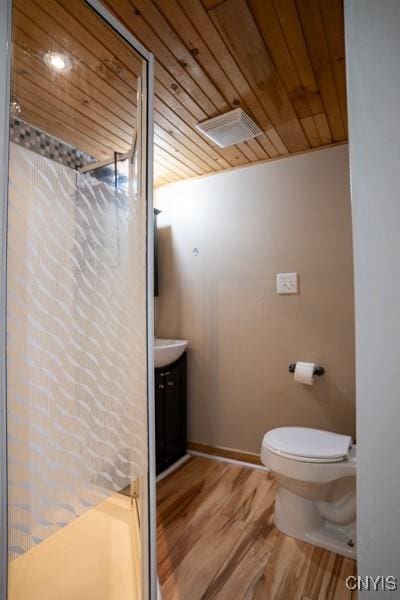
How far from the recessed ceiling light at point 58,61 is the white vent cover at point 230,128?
31.5 inches

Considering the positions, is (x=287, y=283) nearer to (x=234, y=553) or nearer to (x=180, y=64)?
(x=180, y=64)

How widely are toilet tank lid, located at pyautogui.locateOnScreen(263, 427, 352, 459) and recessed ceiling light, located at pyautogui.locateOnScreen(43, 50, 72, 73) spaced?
1794 millimetres

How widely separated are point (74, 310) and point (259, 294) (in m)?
1.59

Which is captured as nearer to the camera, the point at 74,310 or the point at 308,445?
the point at 74,310

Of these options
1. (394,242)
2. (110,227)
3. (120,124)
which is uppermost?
(120,124)

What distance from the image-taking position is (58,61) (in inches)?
42.2

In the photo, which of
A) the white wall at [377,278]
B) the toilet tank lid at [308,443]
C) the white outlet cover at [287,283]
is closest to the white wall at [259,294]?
the white outlet cover at [287,283]

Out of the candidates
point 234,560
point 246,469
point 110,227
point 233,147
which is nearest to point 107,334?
point 110,227

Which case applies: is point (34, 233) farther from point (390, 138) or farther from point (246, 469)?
A: point (246, 469)

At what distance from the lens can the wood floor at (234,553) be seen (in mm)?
1258

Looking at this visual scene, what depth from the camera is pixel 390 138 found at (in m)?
0.52

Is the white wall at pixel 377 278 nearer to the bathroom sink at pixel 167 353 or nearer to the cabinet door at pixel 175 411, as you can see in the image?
the bathroom sink at pixel 167 353

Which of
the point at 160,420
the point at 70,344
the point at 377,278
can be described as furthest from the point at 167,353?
the point at 377,278

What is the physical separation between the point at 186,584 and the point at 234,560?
0.24m
